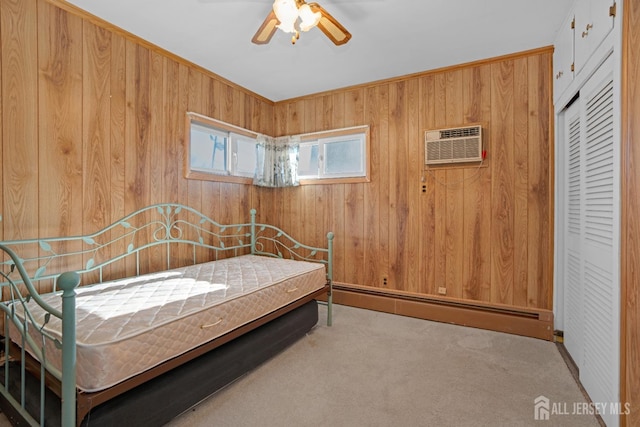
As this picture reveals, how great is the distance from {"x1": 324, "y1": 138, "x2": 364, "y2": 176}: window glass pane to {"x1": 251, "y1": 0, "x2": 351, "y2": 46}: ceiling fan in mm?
1615

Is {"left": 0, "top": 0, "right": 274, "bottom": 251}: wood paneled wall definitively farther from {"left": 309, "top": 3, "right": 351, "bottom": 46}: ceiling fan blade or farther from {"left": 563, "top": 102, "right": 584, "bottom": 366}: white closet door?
{"left": 563, "top": 102, "right": 584, "bottom": 366}: white closet door

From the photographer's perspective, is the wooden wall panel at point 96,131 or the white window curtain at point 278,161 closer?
the wooden wall panel at point 96,131

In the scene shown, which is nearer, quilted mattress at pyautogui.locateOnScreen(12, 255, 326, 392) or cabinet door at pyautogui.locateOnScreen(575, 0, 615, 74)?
quilted mattress at pyautogui.locateOnScreen(12, 255, 326, 392)

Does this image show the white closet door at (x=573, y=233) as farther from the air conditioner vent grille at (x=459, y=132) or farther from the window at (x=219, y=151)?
the window at (x=219, y=151)

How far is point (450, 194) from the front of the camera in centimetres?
296

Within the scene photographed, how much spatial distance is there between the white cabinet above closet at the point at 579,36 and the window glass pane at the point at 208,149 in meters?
3.07

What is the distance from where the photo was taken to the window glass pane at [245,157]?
350 centimetres

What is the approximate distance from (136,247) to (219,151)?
4.44 feet

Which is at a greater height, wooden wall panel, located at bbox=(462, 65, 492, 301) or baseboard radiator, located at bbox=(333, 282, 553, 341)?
wooden wall panel, located at bbox=(462, 65, 492, 301)

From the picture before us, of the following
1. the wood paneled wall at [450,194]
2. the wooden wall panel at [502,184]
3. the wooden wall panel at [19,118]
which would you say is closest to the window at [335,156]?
the wood paneled wall at [450,194]

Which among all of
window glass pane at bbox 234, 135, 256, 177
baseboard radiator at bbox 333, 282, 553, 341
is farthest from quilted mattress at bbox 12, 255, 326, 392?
window glass pane at bbox 234, 135, 256, 177

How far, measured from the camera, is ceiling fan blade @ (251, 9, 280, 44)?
1812 millimetres

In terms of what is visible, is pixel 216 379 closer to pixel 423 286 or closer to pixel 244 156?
pixel 423 286

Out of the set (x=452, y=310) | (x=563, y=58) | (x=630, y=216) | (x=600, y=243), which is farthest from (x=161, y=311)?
(x=563, y=58)
